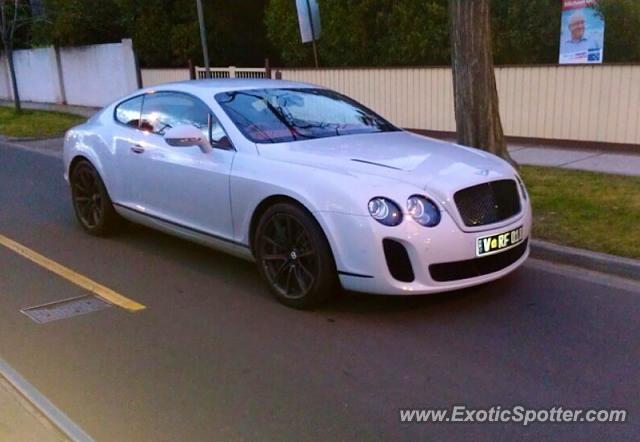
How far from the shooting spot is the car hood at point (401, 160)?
181 inches

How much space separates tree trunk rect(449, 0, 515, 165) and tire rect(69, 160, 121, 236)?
3.97m

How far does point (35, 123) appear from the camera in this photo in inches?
726

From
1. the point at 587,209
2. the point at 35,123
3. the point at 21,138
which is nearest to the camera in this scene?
the point at 587,209

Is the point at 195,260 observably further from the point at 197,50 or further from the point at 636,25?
the point at 197,50

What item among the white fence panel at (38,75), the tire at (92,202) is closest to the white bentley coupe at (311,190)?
the tire at (92,202)

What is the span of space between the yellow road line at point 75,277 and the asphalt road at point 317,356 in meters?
0.09

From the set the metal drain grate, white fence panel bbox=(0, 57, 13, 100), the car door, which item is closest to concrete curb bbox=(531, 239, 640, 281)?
the car door

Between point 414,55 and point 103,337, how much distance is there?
426 inches

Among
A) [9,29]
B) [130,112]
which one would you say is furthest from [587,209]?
[9,29]

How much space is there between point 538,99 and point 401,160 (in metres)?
7.45

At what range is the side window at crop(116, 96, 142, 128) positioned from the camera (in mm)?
6453

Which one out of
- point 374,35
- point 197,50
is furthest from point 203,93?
point 197,50

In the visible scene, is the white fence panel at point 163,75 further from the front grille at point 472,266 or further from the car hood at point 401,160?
the front grille at point 472,266

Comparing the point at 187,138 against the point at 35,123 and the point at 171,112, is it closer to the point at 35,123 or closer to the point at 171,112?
the point at 171,112
